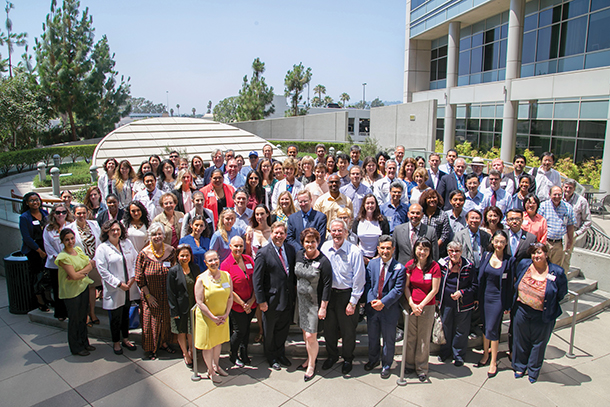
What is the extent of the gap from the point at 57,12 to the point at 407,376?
44.0 metres

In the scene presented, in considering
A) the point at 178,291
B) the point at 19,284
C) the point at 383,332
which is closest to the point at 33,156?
the point at 19,284

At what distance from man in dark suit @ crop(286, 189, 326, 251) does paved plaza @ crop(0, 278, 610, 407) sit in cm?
181

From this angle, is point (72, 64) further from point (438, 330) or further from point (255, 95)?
point (438, 330)

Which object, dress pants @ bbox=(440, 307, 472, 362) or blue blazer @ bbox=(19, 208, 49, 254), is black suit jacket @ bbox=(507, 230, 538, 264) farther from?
blue blazer @ bbox=(19, 208, 49, 254)

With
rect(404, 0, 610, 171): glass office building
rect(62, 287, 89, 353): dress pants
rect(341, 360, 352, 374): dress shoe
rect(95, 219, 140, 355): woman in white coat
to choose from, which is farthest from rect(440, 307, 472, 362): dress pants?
rect(404, 0, 610, 171): glass office building

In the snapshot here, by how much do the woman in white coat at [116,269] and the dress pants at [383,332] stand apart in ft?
10.7

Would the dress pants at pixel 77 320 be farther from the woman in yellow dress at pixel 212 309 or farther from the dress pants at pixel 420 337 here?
the dress pants at pixel 420 337

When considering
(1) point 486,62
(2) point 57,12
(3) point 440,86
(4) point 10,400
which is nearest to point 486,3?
(1) point 486,62

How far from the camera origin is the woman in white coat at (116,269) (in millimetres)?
5570

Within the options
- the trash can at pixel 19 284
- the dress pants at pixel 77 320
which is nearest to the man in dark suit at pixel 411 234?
the dress pants at pixel 77 320

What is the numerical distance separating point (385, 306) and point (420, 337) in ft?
2.28

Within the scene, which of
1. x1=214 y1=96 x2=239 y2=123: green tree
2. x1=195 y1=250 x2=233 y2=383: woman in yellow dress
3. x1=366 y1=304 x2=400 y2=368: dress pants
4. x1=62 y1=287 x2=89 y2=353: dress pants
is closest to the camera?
x1=195 y1=250 x2=233 y2=383: woman in yellow dress

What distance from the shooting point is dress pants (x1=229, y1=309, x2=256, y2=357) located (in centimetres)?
546

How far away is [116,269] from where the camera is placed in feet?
18.5
